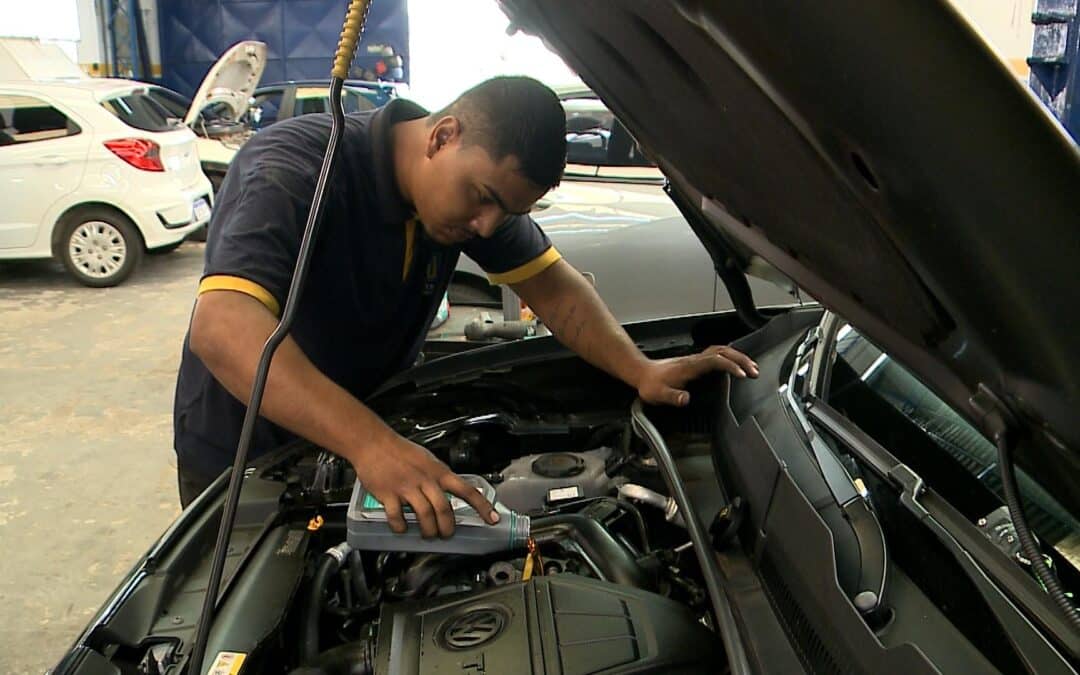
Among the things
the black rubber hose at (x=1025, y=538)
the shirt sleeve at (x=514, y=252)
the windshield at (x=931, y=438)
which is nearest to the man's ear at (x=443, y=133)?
the shirt sleeve at (x=514, y=252)

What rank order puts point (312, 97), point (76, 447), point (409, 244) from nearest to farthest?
point (409, 244)
point (76, 447)
point (312, 97)

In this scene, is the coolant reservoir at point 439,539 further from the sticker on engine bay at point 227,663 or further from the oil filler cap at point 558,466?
the oil filler cap at point 558,466

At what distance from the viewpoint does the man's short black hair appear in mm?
1536

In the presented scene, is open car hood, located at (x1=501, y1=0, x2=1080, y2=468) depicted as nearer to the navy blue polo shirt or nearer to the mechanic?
the mechanic

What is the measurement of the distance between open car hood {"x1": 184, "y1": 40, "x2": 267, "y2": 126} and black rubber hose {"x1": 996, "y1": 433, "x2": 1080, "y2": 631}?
25.0 ft

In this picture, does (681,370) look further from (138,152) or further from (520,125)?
(138,152)

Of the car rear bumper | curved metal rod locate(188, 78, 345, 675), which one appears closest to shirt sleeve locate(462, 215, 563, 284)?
curved metal rod locate(188, 78, 345, 675)

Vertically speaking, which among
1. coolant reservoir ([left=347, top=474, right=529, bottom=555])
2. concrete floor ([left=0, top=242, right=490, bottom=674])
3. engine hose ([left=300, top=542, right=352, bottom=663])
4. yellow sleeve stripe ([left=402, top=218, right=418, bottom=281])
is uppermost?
yellow sleeve stripe ([left=402, top=218, right=418, bottom=281])

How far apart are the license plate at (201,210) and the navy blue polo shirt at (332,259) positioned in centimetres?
471

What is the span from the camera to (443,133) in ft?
5.31

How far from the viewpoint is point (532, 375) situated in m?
1.97

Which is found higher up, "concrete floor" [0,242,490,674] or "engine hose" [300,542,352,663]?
"engine hose" [300,542,352,663]

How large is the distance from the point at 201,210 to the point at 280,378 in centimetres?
544

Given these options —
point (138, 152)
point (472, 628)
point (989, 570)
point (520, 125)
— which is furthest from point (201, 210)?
point (989, 570)
